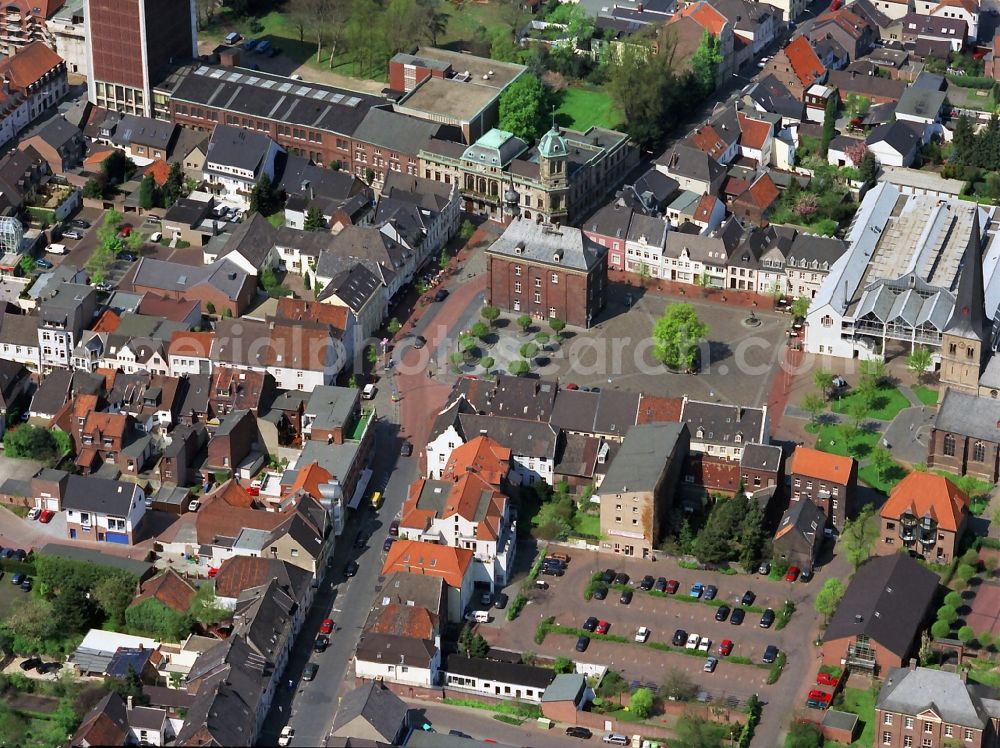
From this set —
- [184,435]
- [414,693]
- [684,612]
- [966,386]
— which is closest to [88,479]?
[184,435]

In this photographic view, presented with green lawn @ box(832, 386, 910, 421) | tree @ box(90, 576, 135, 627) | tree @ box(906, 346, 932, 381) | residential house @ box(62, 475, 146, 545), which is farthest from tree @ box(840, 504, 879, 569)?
residential house @ box(62, 475, 146, 545)

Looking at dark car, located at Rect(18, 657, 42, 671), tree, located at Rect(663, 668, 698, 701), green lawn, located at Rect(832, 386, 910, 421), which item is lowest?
dark car, located at Rect(18, 657, 42, 671)

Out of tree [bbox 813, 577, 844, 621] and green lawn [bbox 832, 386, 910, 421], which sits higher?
tree [bbox 813, 577, 844, 621]

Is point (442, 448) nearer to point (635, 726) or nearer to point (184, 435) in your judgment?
point (184, 435)

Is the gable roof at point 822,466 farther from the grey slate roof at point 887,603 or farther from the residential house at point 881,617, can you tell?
the residential house at point 881,617

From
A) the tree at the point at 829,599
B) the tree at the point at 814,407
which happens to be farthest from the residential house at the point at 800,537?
the tree at the point at 814,407

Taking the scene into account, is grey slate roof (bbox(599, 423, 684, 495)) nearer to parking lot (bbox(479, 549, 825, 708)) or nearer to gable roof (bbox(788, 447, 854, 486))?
parking lot (bbox(479, 549, 825, 708))

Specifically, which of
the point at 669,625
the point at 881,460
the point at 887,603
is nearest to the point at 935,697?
the point at 887,603
